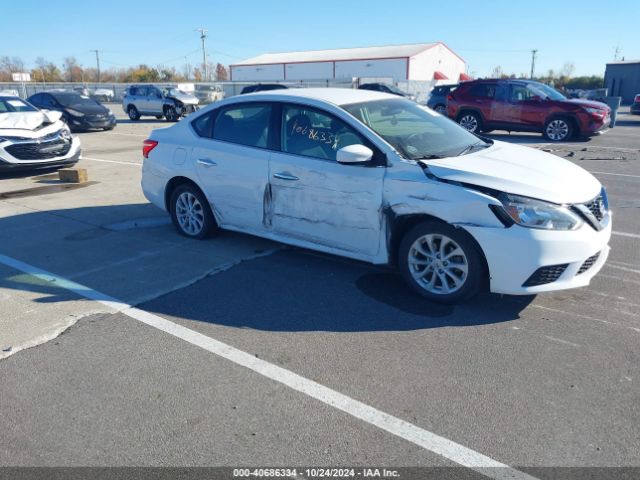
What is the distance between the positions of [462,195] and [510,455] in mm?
2035

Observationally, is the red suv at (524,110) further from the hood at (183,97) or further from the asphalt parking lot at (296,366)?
the hood at (183,97)

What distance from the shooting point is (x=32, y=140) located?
34.7 ft

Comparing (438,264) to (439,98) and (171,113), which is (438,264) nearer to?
(439,98)

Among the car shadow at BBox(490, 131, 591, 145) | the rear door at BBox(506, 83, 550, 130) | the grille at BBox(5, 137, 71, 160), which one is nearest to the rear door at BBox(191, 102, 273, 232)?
the grille at BBox(5, 137, 71, 160)

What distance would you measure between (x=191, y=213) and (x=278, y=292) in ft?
6.69

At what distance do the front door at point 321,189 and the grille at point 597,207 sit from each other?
165 cm

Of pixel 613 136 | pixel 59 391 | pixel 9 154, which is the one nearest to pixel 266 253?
pixel 59 391

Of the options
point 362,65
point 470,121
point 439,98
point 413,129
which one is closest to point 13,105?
point 413,129

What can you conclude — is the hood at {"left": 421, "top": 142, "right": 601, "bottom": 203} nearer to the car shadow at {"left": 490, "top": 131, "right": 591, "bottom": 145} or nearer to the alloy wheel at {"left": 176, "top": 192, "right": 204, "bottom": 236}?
the alloy wheel at {"left": 176, "top": 192, "right": 204, "bottom": 236}

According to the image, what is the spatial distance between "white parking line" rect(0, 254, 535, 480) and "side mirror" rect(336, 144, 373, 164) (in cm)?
177

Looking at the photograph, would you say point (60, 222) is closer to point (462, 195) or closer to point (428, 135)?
point (428, 135)

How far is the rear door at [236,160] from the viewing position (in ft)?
18.1

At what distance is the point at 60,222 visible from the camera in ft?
23.9

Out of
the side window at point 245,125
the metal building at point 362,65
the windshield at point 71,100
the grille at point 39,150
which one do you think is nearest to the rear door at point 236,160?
the side window at point 245,125
